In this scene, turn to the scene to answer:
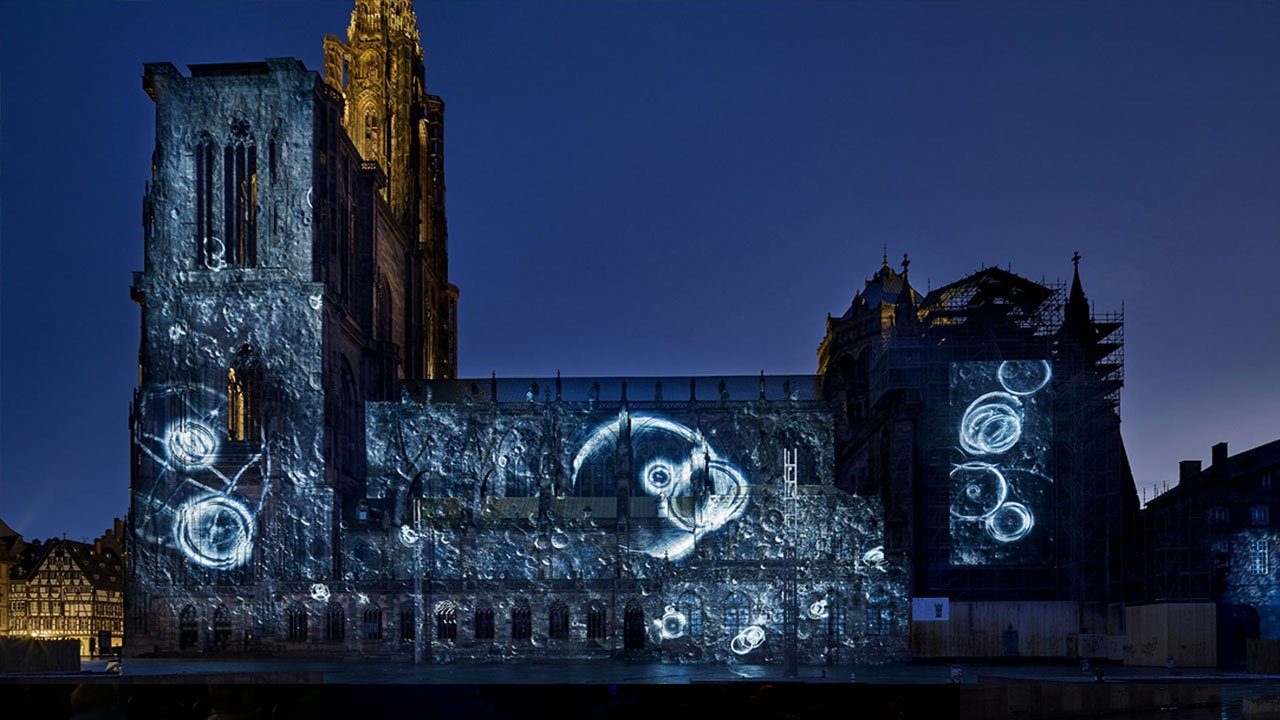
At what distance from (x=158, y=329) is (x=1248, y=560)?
6842 centimetres

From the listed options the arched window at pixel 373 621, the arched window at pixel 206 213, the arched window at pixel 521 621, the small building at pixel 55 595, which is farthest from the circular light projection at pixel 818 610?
the small building at pixel 55 595

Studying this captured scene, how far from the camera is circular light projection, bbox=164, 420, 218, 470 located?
8219 cm

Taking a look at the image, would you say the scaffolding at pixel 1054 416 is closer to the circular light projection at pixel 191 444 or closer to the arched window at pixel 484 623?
the arched window at pixel 484 623

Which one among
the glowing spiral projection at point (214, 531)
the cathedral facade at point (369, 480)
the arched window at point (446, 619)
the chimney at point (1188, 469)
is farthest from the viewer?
the chimney at point (1188, 469)

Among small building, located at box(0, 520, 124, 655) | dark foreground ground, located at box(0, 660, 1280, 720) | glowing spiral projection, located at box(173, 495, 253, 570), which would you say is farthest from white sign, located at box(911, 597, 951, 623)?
small building, located at box(0, 520, 124, 655)

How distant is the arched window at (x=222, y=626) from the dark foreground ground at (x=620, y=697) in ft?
98.7

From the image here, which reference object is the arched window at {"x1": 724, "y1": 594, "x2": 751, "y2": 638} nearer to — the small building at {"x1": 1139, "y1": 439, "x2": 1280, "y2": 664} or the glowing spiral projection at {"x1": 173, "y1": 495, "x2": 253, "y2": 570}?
the small building at {"x1": 1139, "y1": 439, "x2": 1280, "y2": 664}

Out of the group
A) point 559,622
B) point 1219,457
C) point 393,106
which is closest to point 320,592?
point 559,622

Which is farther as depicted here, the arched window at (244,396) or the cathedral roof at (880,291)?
the cathedral roof at (880,291)

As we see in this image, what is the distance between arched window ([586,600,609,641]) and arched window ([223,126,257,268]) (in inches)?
1306

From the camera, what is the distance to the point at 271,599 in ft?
259

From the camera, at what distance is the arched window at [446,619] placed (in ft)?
247

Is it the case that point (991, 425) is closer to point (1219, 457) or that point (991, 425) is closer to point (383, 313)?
point (1219, 457)

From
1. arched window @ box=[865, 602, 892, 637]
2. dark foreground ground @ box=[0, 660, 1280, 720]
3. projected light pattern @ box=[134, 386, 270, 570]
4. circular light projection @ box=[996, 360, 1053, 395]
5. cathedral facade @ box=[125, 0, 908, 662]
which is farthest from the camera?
projected light pattern @ box=[134, 386, 270, 570]
